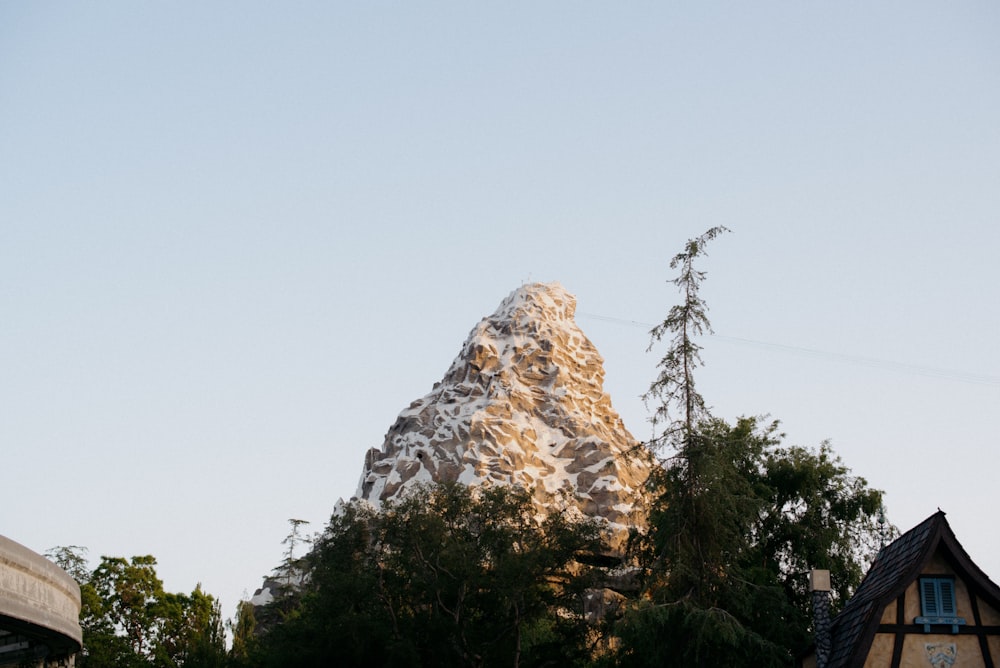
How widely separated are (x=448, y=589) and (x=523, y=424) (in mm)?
39244

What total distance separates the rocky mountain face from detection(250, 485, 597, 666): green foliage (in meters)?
27.3

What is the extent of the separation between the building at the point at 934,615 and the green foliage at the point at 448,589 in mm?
16465

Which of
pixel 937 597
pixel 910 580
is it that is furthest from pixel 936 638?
pixel 910 580

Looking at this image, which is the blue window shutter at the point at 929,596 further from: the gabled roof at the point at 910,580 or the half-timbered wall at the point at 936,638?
the gabled roof at the point at 910,580

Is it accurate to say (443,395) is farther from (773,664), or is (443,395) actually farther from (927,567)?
(927,567)

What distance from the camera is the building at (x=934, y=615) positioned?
66.0 ft

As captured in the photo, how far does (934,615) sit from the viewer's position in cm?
→ 2039

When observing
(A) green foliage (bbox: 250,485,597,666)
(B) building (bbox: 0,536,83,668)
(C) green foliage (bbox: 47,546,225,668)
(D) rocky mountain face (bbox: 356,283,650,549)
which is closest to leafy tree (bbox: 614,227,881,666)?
(A) green foliage (bbox: 250,485,597,666)

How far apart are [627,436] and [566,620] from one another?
148ft

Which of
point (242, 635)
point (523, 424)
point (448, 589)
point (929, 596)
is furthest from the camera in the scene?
point (523, 424)

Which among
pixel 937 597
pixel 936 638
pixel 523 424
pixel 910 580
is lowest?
pixel 936 638

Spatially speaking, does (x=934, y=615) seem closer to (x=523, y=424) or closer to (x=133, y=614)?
(x=133, y=614)

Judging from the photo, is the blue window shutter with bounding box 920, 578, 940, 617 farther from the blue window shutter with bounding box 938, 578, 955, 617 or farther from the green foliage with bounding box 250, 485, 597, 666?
the green foliage with bounding box 250, 485, 597, 666

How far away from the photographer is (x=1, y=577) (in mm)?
12211
